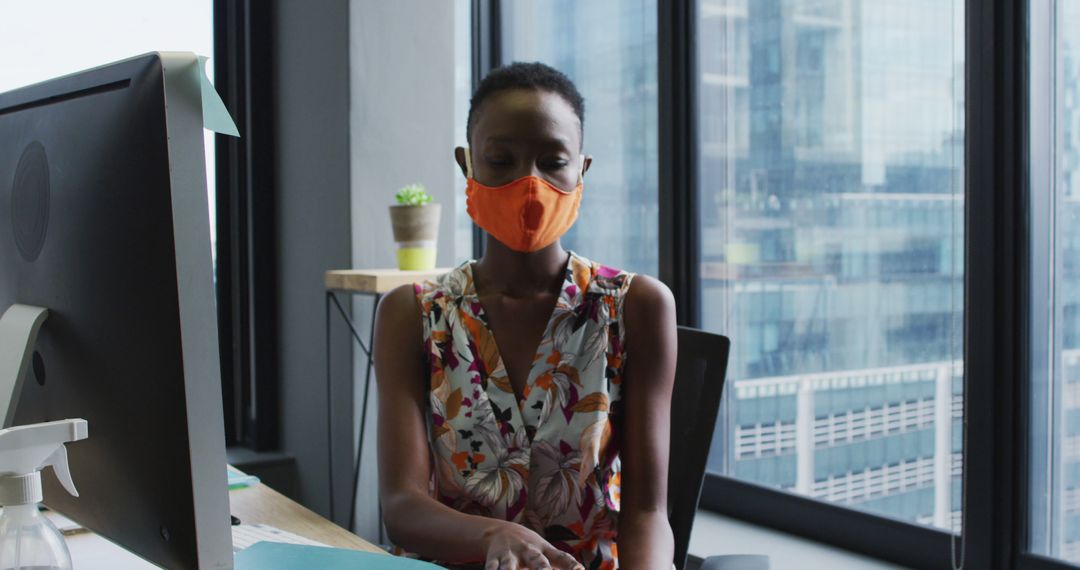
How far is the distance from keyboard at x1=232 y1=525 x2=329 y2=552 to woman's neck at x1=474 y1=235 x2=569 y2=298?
0.48m

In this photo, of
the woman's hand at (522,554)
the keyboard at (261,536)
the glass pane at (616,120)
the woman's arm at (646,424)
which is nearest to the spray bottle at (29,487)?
the keyboard at (261,536)

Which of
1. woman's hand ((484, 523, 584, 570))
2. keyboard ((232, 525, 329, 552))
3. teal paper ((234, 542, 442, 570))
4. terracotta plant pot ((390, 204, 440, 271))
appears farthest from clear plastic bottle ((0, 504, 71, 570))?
terracotta plant pot ((390, 204, 440, 271))

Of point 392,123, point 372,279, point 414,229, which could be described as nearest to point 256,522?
point 372,279

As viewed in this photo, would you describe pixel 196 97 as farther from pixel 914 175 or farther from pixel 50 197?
pixel 914 175

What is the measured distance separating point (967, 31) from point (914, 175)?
0.92ft

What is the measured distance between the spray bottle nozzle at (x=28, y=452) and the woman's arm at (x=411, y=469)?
0.50 m

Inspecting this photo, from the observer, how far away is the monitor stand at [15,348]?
0.77m

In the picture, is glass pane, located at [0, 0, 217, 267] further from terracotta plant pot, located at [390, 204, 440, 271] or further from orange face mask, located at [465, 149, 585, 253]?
orange face mask, located at [465, 149, 585, 253]

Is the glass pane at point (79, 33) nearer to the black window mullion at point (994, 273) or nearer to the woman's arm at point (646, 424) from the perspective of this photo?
the woman's arm at point (646, 424)

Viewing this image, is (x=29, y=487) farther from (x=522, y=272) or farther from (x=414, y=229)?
(x=414, y=229)

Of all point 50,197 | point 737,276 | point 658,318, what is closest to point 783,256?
point 737,276

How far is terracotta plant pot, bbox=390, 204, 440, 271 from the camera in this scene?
2363mm

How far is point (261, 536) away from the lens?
111 centimetres

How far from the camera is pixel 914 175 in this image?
183 cm
